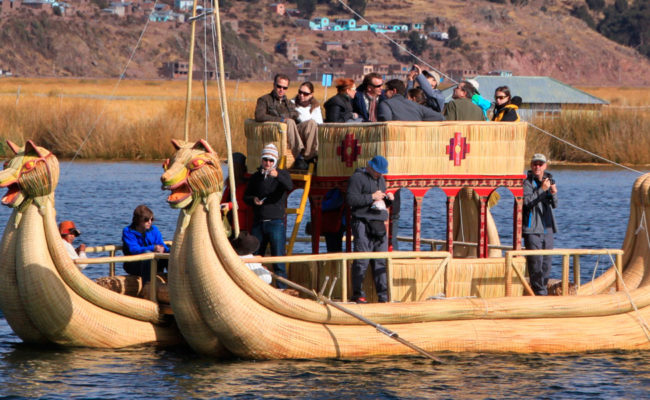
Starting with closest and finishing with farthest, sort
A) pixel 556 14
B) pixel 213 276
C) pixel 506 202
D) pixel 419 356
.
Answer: pixel 213 276 < pixel 419 356 < pixel 506 202 < pixel 556 14

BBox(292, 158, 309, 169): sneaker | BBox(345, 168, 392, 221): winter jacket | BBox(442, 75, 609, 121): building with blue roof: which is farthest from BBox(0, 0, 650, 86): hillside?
BBox(345, 168, 392, 221): winter jacket

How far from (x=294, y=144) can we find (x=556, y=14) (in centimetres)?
16791

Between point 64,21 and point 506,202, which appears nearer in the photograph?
point 506,202

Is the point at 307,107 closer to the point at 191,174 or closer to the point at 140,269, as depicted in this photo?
the point at 140,269

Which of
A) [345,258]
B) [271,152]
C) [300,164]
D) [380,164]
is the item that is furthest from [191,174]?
[300,164]

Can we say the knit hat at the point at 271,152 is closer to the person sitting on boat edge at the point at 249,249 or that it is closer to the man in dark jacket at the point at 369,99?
the person sitting on boat edge at the point at 249,249

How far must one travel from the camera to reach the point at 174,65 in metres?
142

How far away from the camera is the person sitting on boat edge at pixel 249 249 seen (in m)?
15.0

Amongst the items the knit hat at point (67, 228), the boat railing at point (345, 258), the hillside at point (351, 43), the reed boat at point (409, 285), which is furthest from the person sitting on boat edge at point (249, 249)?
the hillside at point (351, 43)

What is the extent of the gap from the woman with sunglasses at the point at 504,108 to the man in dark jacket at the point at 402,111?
1131 mm

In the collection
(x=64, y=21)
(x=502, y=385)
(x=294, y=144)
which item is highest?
(x=64, y=21)

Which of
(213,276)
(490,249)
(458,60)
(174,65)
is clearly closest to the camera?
(213,276)

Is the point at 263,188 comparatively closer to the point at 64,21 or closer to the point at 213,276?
the point at 213,276

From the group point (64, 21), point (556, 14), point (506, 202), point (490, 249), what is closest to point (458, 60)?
point (556, 14)
